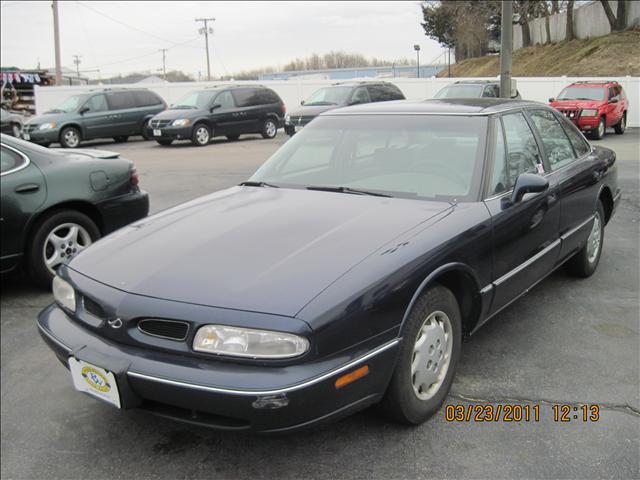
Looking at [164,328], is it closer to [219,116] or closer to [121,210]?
[121,210]

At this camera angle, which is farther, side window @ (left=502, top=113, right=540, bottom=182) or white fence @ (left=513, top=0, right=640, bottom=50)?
white fence @ (left=513, top=0, right=640, bottom=50)

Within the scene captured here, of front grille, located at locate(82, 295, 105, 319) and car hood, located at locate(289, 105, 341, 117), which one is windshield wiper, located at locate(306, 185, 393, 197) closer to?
front grille, located at locate(82, 295, 105, 319)

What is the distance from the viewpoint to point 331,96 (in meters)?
17.5

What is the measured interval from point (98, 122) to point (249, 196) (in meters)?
15.8

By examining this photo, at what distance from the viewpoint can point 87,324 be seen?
2.70 metres

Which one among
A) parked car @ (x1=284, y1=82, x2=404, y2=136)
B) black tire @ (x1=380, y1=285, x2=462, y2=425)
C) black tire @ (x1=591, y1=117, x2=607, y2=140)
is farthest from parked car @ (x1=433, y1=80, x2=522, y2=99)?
black tire @ (x1=380, y1=285, x2=462, y2=425)

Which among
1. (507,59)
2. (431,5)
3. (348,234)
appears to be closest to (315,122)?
(348,234)

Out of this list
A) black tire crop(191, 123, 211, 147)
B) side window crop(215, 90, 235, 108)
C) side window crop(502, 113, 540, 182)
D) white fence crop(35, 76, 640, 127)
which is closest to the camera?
side window crop(502, 113, 540, 182)

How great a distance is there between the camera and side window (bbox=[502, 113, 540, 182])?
3.72 meters

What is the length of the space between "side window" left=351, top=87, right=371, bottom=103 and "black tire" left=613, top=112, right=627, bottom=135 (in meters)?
6.87

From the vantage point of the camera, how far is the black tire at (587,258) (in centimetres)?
481

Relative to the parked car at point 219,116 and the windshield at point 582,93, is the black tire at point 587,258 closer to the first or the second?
the windshield at point 582,93

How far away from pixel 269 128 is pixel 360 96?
11.9ft

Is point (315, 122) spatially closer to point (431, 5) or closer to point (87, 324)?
point (87, 324)
